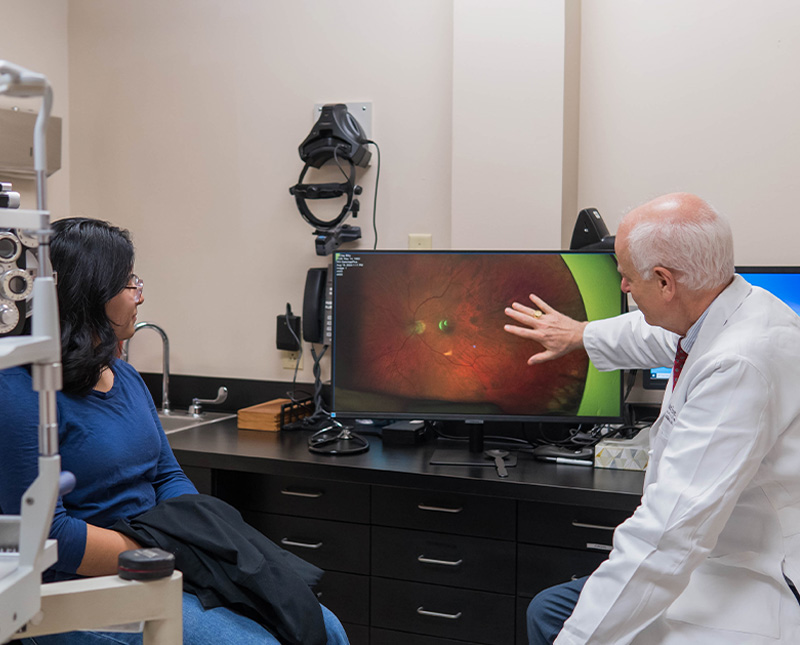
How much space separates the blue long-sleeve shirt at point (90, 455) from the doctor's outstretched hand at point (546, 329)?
100 cm

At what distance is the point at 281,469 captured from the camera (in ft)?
7.07

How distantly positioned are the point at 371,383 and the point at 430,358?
193 millimetres

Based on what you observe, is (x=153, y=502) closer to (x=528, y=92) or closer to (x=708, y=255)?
(x=708, y=255)

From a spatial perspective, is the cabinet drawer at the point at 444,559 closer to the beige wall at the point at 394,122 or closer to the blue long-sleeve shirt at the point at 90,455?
the blue long-sleeve shirt at the point at 90,455

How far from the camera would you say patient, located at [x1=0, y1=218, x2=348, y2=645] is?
1.35 metres

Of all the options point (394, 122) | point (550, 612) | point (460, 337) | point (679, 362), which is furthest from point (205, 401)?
point (679, 362)

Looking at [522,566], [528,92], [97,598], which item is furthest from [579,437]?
[97,598]

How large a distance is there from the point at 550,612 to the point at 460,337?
83cm

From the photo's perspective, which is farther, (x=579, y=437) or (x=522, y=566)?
(x=579, y=437)

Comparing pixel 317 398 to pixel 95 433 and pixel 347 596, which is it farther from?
pixel 95 433

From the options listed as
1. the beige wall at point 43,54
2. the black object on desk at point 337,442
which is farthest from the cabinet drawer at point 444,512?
the beige wall at point 43,54

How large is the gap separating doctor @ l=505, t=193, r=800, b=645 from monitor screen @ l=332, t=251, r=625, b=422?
2.20 ft

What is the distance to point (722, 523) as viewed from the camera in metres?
1.30

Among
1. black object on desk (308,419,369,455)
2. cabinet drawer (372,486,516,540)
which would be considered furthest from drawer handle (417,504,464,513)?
black object on desk (308,419,369,455)
